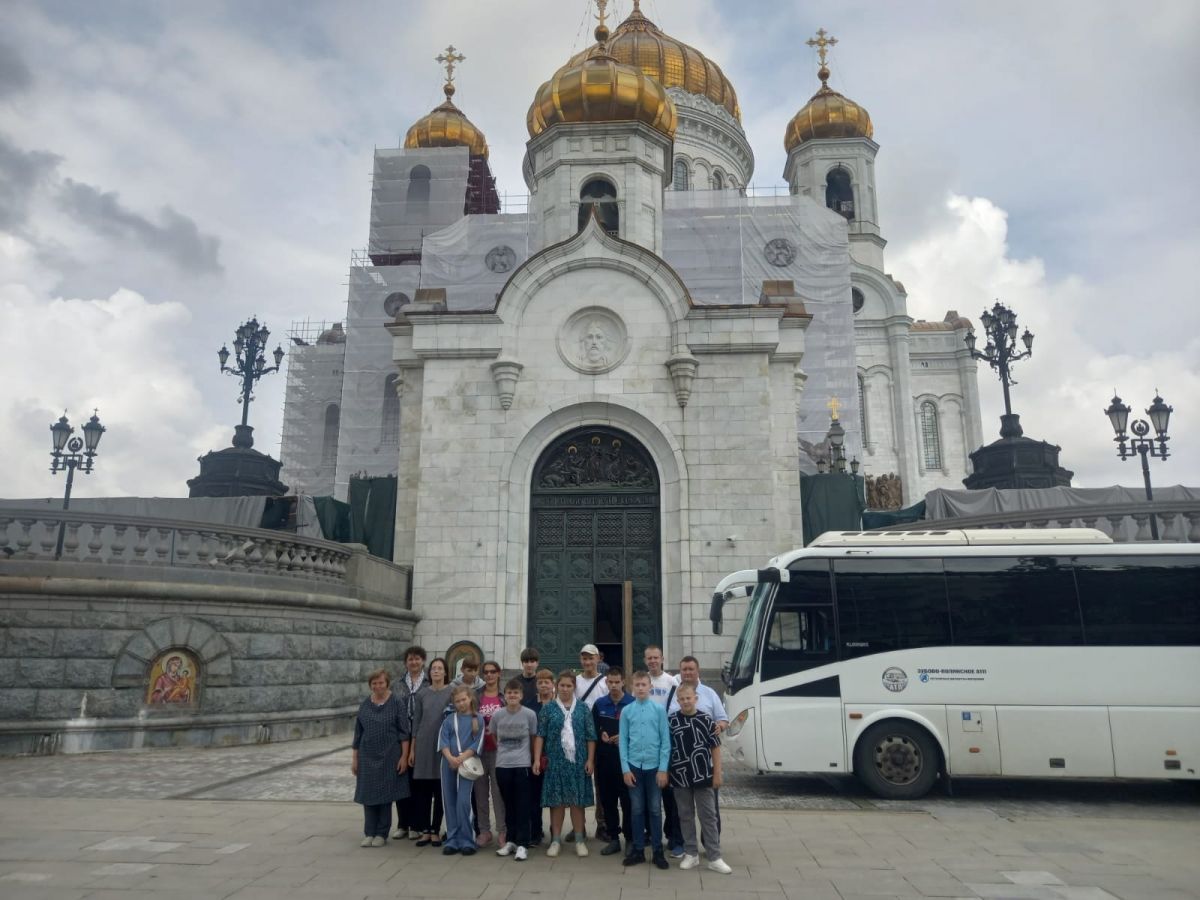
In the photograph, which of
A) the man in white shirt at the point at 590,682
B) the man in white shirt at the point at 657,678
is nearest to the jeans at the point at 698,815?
the man in white shirt at the point at 657,678

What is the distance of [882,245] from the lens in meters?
47.9

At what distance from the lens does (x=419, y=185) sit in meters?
40.5

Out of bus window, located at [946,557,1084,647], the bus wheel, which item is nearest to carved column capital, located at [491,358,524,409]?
bus window, located at [946,557,1084,647]

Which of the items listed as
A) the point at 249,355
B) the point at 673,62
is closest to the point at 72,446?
the point at 249,355

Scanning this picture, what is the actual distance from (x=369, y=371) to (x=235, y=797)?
87.6ft

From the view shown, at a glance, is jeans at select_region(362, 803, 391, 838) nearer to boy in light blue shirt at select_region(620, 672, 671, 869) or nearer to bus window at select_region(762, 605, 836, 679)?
boy in light blue shirt at select_region(620, 672, 671, 869)

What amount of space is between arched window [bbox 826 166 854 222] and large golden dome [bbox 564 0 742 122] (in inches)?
253

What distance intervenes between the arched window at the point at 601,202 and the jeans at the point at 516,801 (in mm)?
16603

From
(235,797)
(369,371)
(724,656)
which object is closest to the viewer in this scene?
(235,797)

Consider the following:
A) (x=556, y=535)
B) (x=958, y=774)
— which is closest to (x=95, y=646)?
(x=556, y=535)

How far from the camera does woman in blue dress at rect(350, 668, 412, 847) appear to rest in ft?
23.7

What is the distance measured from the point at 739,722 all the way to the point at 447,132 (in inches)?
1688

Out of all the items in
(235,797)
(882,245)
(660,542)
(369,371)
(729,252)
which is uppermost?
(882,245)

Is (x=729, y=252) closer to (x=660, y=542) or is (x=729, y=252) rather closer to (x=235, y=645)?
(x=660, y=542)
